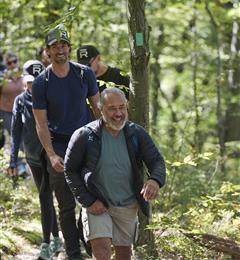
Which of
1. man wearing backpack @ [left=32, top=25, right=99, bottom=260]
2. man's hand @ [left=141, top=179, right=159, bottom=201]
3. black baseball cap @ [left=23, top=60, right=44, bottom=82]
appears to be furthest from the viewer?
black baseball cap @ [left=23, top=60, right=44, bottom=82]

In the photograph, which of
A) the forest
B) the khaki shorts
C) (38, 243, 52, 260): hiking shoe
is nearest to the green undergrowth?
the forest

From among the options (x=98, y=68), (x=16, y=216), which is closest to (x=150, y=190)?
(x=98, y=68)

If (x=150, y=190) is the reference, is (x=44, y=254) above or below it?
below

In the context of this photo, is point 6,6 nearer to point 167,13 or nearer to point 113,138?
point 167,13

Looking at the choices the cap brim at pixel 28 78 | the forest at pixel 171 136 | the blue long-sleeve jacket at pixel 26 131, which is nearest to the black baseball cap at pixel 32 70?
the cap brim at pixel 28 78

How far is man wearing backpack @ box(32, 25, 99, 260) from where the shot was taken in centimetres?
577

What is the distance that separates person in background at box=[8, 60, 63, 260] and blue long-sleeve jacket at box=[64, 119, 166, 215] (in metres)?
1.50

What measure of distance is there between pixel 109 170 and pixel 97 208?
33 cm

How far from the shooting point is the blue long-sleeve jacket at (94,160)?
4.75 metres

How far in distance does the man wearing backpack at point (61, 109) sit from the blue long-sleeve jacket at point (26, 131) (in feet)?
1.22

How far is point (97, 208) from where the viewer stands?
4738 mm

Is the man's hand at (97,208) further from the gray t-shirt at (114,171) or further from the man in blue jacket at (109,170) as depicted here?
the gray t-shirt at (114,171)

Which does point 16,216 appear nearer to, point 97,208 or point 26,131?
point 26,131

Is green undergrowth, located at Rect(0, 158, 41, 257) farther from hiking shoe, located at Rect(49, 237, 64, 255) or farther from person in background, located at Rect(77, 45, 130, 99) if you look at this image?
person in background, located at Rect(77, 45, 130, 99)
